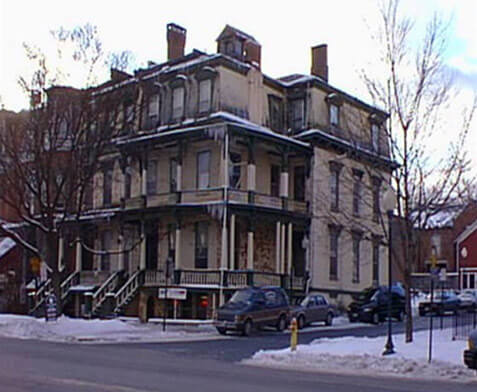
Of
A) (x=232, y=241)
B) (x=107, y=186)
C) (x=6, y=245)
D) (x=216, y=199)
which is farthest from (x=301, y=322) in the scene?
(x=6, y=245)

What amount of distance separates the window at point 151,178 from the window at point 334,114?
34.9 ft

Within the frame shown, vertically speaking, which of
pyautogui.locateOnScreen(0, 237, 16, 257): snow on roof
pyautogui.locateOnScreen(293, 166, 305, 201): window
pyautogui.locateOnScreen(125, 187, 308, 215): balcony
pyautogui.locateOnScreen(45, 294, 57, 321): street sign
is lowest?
pyautogui.locateOnScreen(45, 294, 57, 321): street sign

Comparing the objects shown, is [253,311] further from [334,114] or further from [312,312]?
[334,114]

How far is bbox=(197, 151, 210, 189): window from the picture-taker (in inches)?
1603

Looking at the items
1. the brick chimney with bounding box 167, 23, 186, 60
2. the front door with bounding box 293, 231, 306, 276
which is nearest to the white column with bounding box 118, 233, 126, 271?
the front door with bounding box 293, 231, 306, 276

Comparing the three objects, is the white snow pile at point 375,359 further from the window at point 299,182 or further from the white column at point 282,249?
the window at point 299,182

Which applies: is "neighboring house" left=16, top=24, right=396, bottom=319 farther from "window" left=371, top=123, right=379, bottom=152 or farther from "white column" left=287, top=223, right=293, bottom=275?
"window" left=371, top=123, right=379, bottom=152

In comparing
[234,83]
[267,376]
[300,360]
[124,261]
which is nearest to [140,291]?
[124,261]

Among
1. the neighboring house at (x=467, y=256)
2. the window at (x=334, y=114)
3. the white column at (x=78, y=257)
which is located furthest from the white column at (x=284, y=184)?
the neighboring house at (x=467, y=256)

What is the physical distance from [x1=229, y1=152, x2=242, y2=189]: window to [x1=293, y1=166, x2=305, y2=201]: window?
4.61 m

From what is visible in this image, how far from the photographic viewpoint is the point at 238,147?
40781mm

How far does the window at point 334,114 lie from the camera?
149ft

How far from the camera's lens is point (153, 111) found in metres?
43.4

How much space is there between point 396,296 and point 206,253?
9.88 m
